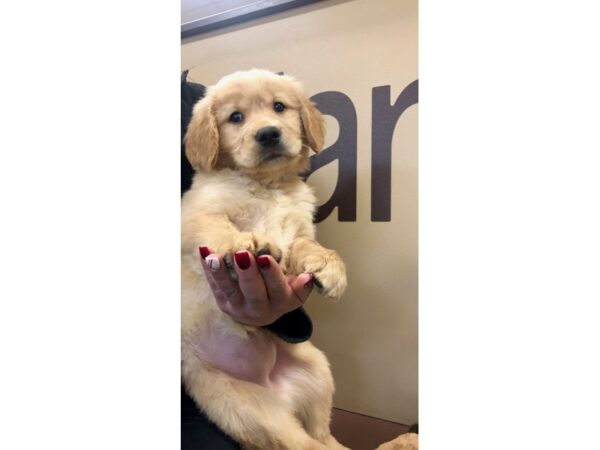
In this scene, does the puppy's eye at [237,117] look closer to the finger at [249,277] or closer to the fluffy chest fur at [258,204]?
the fluffy chest fur at [258,204]

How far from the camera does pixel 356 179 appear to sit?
0.67 metres

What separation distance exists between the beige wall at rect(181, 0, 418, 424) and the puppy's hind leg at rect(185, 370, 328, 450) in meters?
0.11

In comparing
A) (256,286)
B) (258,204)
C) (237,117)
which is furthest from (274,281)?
(237,117)

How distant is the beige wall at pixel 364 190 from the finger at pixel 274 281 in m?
0.06

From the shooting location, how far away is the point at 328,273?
2.15 ft

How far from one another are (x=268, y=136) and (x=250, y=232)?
0.15 metres
